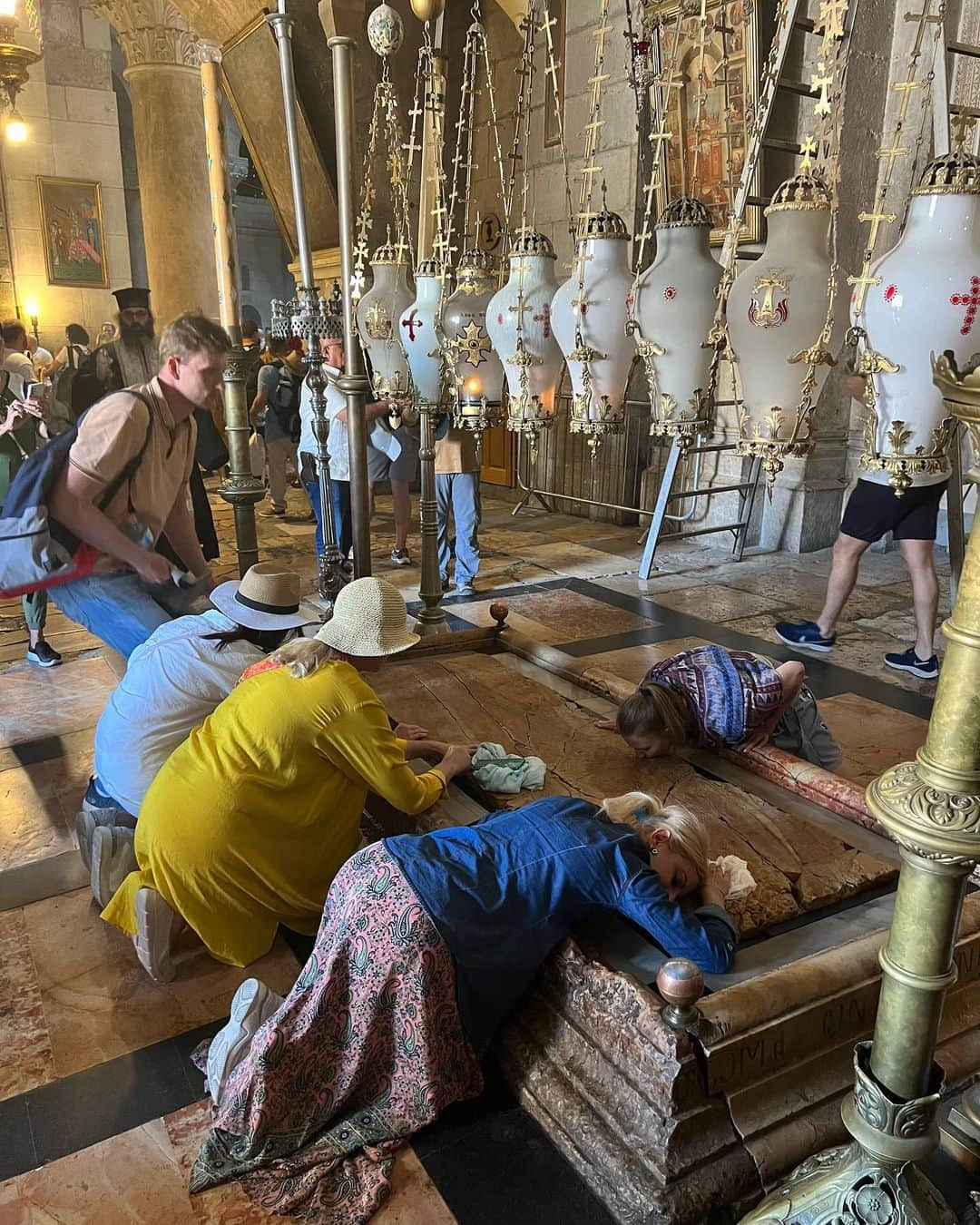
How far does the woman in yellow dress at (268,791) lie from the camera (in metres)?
2.14

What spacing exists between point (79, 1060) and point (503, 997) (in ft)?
3.24

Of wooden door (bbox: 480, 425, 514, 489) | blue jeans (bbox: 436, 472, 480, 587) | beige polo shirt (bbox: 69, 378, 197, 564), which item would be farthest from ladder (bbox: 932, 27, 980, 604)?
wooden door (bbox: 480, 425, 514, 489)

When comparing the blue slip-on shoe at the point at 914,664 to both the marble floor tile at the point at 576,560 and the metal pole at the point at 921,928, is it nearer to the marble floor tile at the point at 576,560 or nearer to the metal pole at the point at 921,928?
the marble floor tile at the point at 576,560

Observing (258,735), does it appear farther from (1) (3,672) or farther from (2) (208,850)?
(1) (3,672)

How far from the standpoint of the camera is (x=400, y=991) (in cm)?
168

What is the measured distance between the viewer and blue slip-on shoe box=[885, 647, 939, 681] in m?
4.30

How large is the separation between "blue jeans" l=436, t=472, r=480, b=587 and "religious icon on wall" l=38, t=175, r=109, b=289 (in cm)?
821

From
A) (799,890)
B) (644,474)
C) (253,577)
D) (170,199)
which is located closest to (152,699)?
(253,577)

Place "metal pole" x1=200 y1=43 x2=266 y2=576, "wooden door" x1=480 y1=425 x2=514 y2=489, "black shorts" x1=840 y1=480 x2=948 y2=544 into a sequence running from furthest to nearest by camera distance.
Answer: "wooden door" x1=480 y1=425 x2=514 y2=489, "black shorts" x1=840 y1=480 x2=948 y2=544, "metal pole" x1=200 y1=43 x2=266 y2=576

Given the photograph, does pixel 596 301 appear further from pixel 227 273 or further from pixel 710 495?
pixel 710 495

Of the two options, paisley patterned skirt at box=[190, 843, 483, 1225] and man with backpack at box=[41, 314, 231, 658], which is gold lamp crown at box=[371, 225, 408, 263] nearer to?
man with backpack at box=[41, 314, 231, 658]

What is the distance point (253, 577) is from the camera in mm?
2691

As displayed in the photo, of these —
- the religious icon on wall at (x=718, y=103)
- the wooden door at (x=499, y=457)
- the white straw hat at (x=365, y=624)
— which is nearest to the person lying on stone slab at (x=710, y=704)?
the white straw hat at (x=365, y=624)

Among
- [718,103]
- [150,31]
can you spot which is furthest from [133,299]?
[718,103]
